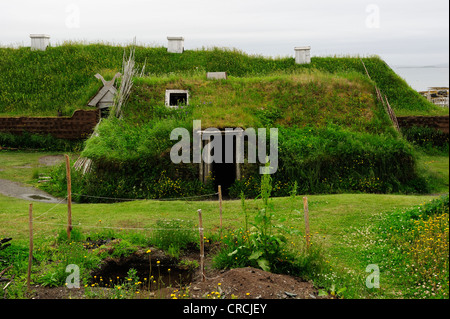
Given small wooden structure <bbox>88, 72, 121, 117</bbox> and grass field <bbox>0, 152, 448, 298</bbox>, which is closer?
grass field <bbox>0, 152, 448, 298</bbox>

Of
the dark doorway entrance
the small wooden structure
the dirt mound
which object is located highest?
the small wooden structure

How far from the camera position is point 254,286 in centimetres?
809

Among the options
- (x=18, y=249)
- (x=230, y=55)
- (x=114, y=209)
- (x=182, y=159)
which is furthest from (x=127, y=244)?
(x=230, y=55)

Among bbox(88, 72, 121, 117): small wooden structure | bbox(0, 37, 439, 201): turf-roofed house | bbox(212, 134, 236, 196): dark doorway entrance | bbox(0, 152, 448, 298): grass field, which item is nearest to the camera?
bbox(0, 152, 448, 298): grass field

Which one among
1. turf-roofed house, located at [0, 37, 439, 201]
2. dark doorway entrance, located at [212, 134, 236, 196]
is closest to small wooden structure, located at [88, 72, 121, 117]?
turf-roofed house, located at [0, 37, 439, 201]

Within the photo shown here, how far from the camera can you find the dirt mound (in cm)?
802

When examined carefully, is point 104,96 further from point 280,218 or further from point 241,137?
point 280,218

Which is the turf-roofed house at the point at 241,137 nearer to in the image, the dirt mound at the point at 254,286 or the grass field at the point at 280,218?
the grass field at the point at 280,218

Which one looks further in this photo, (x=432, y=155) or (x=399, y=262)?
(x=432, y=155)

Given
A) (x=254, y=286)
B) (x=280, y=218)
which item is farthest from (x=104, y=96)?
(x=254, y=286)

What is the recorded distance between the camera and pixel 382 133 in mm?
19844

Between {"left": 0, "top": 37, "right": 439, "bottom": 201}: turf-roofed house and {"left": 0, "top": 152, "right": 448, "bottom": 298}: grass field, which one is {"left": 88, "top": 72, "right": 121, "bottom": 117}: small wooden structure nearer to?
{"left": 0, "top": 37, "right": 439, "bottom": 201}: turf-roofed house
